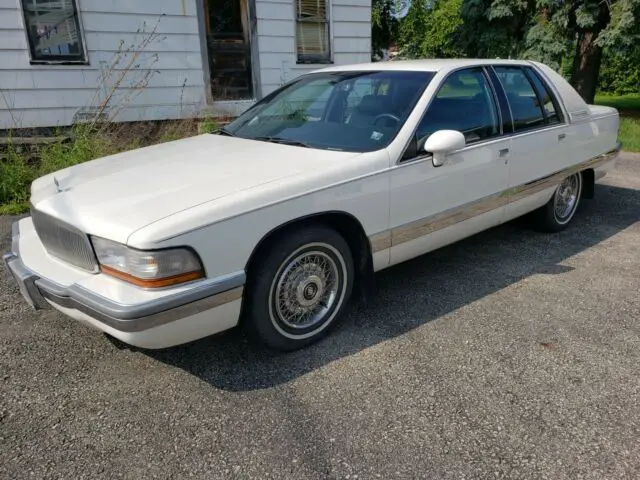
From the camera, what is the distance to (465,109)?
12.5ft

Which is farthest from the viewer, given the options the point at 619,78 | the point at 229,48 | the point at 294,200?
the point at 619,78

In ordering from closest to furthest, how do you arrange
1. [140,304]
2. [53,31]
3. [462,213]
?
1. [140,304]
2. [462,213]
3. [53,31]

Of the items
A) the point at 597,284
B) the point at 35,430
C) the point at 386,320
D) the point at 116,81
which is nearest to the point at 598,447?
the point at 386,320

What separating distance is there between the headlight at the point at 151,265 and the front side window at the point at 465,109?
5.62ft

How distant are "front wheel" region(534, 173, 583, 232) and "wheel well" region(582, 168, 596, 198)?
0.34 feet

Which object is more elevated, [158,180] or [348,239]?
[158,180]

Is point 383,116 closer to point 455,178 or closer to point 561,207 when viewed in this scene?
point 455,178

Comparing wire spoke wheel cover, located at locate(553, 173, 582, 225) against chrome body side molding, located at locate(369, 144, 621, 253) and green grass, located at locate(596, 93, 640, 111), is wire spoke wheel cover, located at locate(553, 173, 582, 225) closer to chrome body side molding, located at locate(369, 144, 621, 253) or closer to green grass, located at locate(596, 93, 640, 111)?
chrome body side molding, located at locate(369, 144, 621, 253)

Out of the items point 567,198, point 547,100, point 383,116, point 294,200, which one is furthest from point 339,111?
point 567,198

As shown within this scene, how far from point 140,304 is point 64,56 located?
6178mm

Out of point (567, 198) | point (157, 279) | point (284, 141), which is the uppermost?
point (284, 141)

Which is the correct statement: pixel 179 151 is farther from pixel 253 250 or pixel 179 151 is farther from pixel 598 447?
pixel 598 447

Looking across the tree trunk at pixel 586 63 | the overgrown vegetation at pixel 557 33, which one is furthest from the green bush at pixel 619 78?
the tree trunk at pixel 586 63

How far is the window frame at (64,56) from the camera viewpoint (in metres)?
6.81
